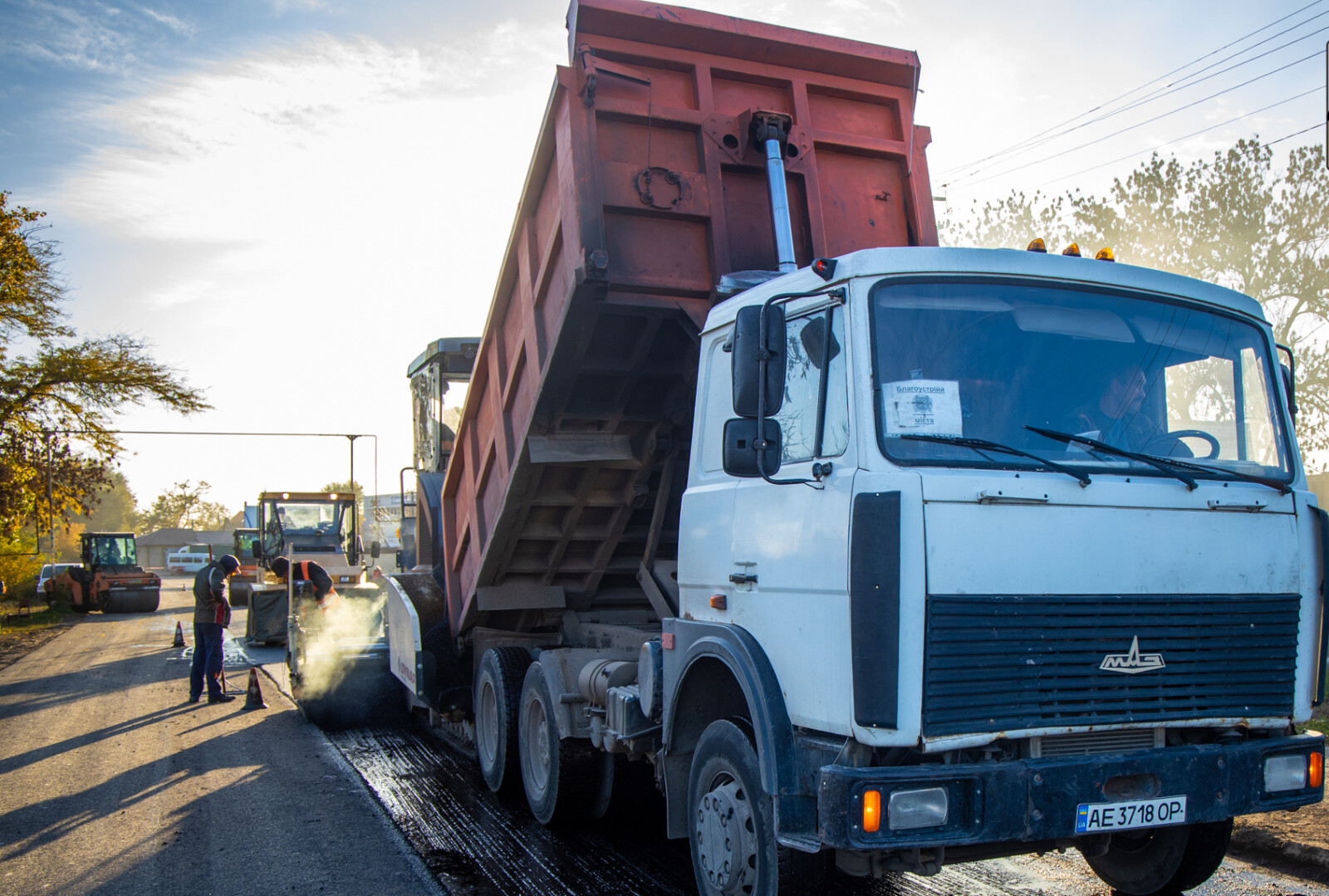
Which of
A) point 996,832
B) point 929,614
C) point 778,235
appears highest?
point 778,235

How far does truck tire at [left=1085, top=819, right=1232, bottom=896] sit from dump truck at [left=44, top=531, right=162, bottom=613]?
2849cm

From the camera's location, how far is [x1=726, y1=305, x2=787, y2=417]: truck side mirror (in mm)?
3520

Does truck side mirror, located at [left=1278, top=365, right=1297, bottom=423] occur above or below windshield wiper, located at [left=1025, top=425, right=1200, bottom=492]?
above

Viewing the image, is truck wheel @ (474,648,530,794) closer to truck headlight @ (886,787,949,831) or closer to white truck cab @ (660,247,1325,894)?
white truck cab @ (660,247,1325,894)

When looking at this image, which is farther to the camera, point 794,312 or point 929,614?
point 794,312

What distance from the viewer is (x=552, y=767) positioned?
19.2ft

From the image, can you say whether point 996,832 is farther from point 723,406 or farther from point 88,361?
point 88,361

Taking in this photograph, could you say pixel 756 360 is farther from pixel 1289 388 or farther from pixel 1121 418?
pixel 1289 388

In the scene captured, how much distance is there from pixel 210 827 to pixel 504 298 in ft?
11.9

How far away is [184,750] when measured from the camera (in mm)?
8172

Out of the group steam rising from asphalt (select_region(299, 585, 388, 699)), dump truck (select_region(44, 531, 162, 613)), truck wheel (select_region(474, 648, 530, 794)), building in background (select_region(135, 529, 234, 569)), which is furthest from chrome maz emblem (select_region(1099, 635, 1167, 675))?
building in background (select_region(135, 529, 234, 569))

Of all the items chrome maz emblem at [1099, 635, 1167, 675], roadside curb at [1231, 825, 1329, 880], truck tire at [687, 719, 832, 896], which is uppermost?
chrome maz emblem at [1099, 635, 1167, 675]

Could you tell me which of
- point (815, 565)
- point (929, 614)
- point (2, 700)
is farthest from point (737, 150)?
point (2, 700)

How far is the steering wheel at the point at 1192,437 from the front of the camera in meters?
3.63
